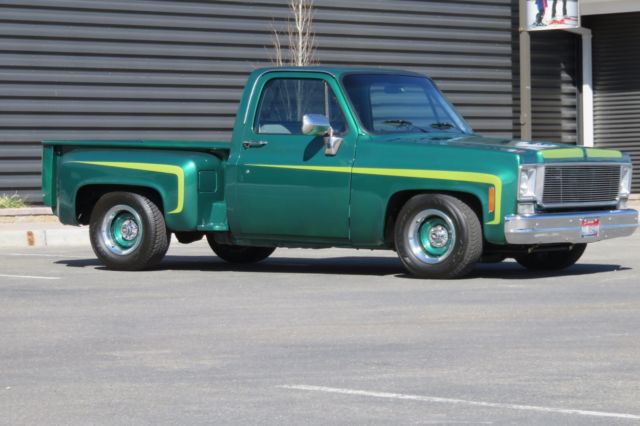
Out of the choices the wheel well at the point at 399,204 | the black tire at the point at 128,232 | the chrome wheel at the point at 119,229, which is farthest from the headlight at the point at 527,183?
the chrome wheel at the point at 119,229

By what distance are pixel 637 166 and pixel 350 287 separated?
1825 cm

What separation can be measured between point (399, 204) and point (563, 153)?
1403 millimetres

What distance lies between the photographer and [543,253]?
13.5 m

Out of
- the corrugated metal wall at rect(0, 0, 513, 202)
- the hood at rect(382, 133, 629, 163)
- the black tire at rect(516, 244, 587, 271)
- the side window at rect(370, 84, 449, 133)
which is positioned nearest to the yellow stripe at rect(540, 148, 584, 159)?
the hood at rect(382, 133, 629, 163)

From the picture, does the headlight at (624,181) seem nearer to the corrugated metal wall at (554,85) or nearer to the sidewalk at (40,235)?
the sidewalk at (40,235)

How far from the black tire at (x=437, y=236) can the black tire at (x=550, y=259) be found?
1367 mm

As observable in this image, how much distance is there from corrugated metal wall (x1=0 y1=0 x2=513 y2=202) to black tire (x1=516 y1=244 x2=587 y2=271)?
32.7ft

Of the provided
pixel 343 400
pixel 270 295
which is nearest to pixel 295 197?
pixel 270 295

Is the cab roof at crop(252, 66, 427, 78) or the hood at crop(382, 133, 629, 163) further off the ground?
the cab roof at crop(252, 66, 427, 78)

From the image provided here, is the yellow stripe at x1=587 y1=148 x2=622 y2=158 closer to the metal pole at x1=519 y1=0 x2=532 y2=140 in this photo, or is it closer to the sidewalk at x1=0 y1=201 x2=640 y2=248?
the sidewalk at x1=0 y1=201 x2=640 y2=248

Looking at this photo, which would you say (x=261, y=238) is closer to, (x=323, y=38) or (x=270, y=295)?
(x=270, y=295)

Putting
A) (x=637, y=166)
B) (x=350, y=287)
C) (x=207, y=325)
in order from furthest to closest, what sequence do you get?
(x=637, y=166), (x=350, y=287), (x=207, y=325)

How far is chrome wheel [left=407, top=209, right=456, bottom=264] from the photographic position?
483 inches

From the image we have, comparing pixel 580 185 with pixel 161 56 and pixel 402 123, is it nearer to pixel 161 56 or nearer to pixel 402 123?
pixel 402 123
